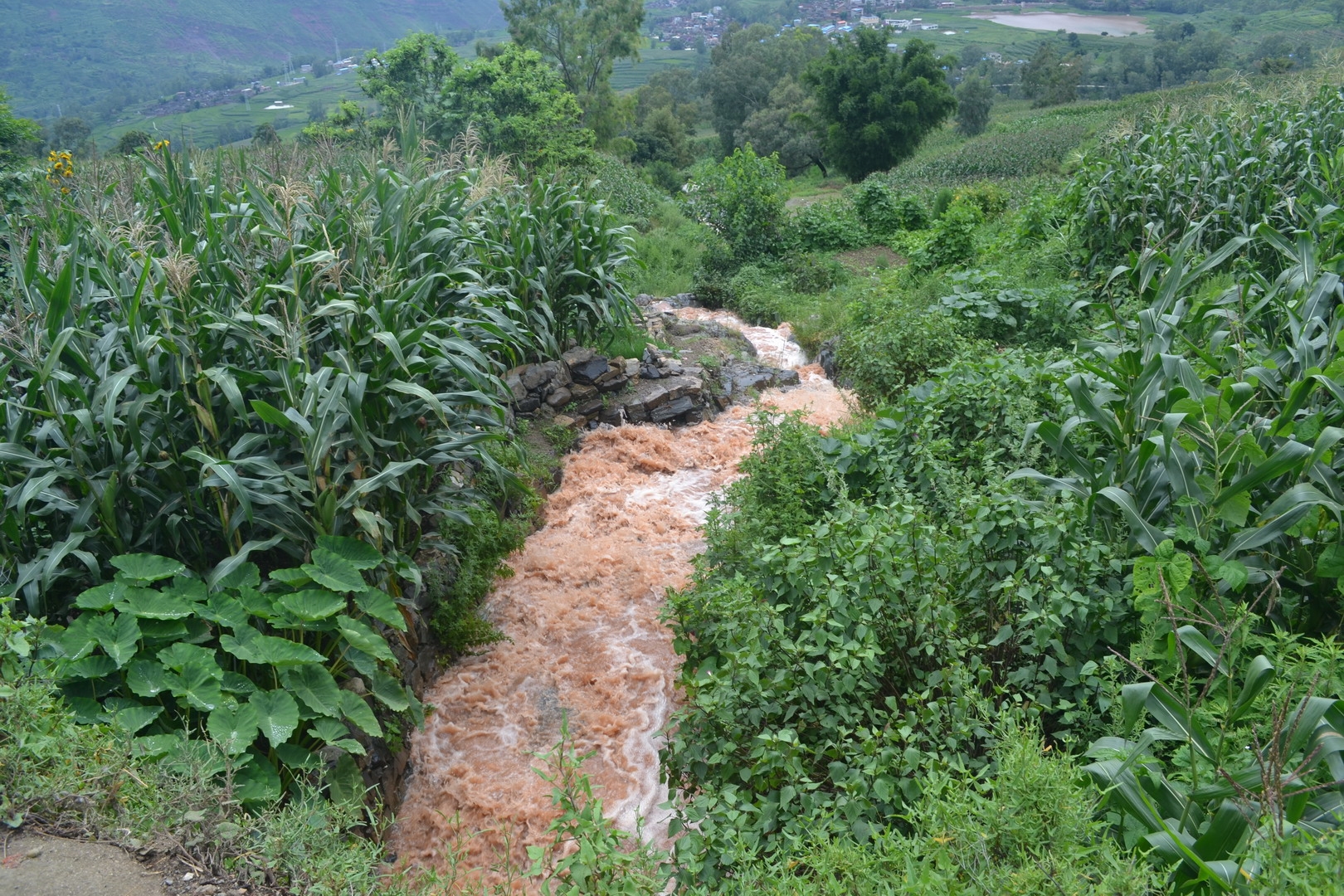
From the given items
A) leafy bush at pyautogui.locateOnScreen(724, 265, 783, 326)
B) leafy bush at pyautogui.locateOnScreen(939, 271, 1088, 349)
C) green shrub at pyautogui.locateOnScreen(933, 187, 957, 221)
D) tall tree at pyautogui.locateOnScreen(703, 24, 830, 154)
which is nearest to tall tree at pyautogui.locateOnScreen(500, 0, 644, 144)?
tall tree at pyautogui.locateOnScreen(703, 24, 830, 154)

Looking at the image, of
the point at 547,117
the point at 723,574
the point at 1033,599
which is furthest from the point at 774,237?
the point at 1033,599

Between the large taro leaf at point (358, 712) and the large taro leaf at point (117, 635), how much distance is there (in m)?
0.76

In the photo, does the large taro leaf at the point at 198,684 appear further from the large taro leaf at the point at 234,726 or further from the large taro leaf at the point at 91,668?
the large taro leaf at the point at 91,668

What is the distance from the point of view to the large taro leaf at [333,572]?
3250 mm

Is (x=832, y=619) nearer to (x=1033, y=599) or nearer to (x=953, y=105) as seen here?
(x=1033, y=599)

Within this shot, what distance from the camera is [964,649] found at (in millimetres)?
2643

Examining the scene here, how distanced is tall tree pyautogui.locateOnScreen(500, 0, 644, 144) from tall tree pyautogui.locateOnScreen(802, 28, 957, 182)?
9.69 m

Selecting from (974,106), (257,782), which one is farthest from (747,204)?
(974,106)

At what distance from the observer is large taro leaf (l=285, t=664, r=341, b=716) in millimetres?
3031

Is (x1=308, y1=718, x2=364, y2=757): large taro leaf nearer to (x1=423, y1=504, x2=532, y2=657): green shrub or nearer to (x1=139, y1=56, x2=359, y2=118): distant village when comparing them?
(x1=423, y1=504, x2=532, y2=657): green shrub

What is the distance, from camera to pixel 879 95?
25375 millimetres

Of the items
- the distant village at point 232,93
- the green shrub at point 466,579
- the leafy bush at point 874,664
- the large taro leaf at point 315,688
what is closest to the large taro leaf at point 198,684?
the large taro leaf at point 315,688

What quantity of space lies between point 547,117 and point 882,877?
20310 mm

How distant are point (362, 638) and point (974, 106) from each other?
41.1 metres
